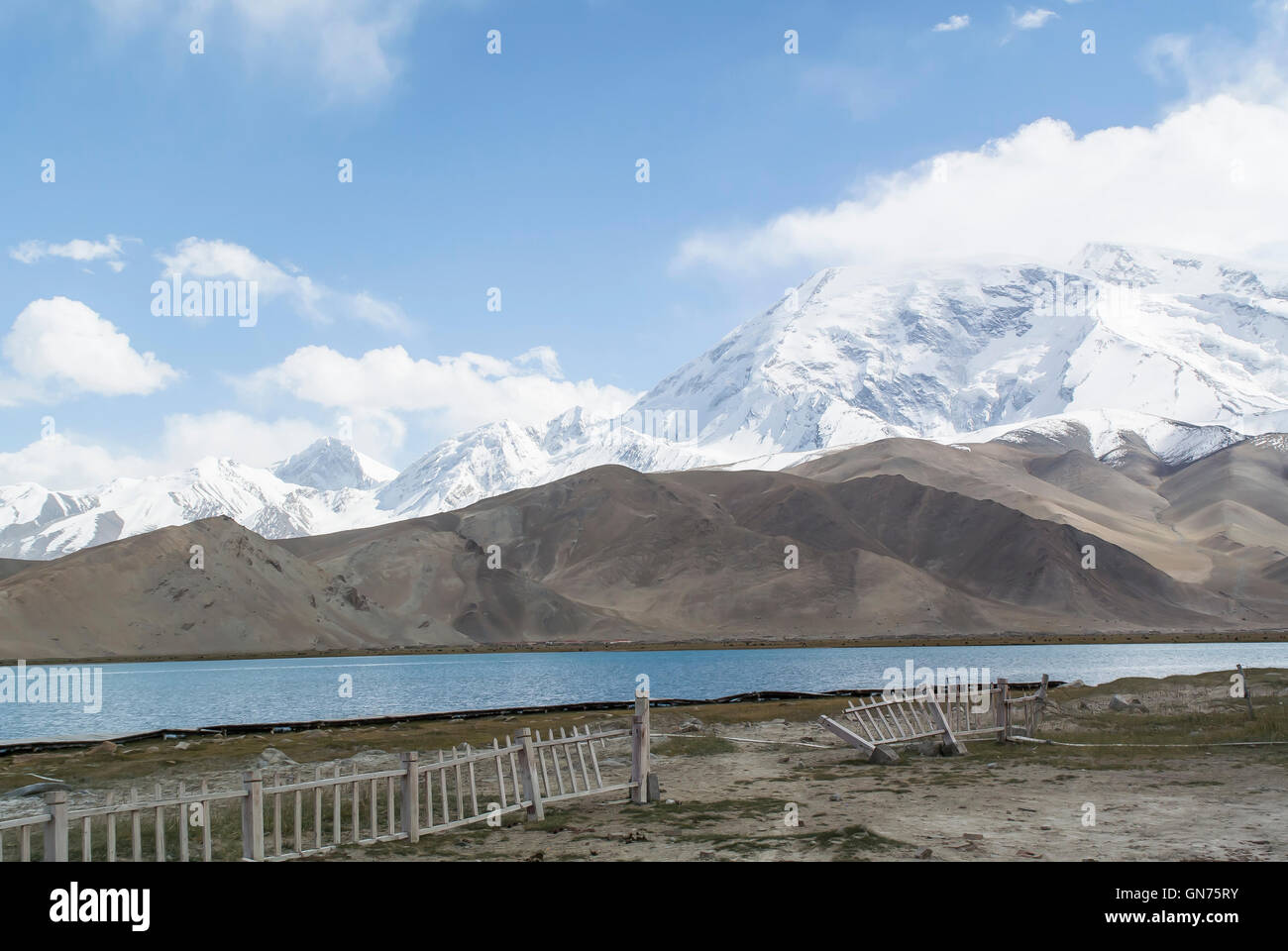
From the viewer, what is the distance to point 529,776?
16.9 metres

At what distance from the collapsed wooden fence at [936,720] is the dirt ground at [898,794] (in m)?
0.46

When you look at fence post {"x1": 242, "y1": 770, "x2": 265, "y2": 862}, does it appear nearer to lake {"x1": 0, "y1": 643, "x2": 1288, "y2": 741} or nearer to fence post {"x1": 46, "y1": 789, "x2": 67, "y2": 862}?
fence post {"x1": 46, "y1": 789, "x2": 67, "y2": 862}

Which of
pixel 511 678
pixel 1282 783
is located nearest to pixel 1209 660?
pixel 511 678

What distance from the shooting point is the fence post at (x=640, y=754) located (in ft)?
59.6

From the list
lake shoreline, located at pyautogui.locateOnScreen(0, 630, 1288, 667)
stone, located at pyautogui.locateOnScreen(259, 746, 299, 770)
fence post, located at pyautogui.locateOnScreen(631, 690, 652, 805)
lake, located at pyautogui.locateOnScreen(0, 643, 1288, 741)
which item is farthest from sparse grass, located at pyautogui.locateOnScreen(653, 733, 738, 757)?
lake shoreline, located at pyautogui.locateOnScreen(0, 630, 1288, 667)

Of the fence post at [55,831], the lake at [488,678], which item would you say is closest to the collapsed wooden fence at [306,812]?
the fence post at [55,831]

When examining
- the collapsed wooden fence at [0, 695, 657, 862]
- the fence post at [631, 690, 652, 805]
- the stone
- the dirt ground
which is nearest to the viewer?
the collapsed wooden fence at [0, 695, 657, 862]

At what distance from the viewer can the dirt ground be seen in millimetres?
13445

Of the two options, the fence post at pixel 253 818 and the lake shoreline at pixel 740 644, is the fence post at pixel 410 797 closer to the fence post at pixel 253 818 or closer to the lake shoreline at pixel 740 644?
the fence post at pixel 253 818

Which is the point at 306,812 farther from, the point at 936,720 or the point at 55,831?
the point at 936,720
